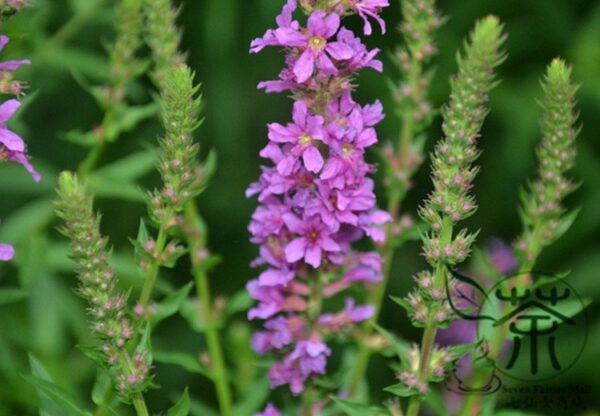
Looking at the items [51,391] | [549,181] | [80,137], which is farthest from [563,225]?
[80,137]

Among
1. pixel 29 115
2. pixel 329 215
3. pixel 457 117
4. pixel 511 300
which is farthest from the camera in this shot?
pixel 29 115

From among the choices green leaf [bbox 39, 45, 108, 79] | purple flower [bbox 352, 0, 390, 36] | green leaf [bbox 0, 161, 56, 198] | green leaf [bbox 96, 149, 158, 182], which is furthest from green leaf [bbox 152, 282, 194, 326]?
green leaf [bbox 0, 161, 56, 198]

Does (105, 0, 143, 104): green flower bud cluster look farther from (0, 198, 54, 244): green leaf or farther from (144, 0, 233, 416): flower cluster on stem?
(0, 198, 54, 244): green leaf

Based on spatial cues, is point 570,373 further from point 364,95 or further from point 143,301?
point 143,301

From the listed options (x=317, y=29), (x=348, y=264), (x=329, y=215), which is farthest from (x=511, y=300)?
(x=317, y=29)

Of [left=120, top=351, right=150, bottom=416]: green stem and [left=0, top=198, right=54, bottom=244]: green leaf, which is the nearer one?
[left=120, top=351, right=150, bottom=416]: green stem

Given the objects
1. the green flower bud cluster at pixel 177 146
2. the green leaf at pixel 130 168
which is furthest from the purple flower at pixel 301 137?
the green leaf at pixel 130 168
